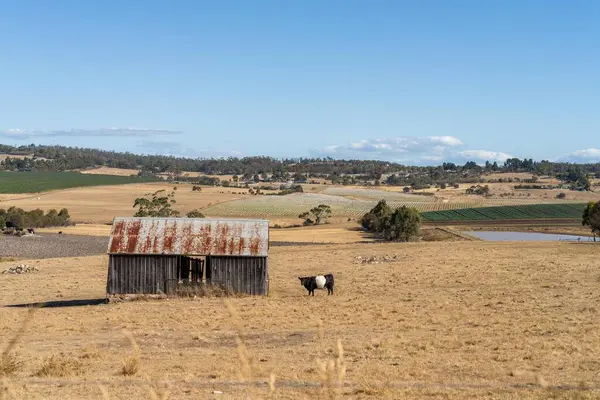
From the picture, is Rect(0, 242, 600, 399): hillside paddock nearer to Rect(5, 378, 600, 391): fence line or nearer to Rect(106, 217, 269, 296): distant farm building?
Rect(5, 378, 600, 391): fence line

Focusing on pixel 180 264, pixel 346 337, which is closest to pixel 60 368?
pixel 346 337

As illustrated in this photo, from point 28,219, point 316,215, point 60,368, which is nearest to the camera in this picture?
point 60,368

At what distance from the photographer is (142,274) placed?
3209cm

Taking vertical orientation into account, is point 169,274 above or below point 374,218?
above

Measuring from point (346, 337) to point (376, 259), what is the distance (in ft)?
90.3

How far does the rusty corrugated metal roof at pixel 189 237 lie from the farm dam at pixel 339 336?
2477mm

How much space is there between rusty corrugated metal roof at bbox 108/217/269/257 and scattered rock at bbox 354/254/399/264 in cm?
1476

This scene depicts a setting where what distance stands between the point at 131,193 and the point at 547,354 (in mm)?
162453

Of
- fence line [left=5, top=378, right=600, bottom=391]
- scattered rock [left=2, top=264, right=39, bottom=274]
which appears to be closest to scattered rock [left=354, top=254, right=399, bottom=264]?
scattered rock [left=2, top=264, right=39, bottom=274]

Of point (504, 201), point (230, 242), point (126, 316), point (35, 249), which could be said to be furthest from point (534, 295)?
point (504, 201)

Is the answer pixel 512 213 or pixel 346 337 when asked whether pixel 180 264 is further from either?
pixel 512 213

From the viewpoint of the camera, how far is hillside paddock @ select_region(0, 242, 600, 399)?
547 inches

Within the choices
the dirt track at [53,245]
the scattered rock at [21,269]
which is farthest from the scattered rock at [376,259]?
the scattered rock at [21,269]

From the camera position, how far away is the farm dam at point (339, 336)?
45.4 ft
